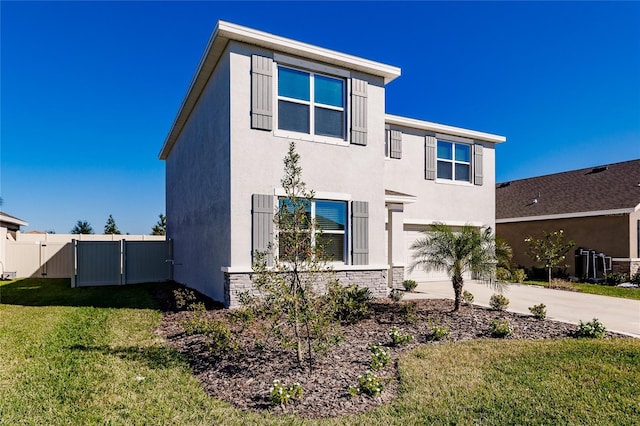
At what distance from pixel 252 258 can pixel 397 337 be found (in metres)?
3.84

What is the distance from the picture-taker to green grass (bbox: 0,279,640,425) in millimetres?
3631

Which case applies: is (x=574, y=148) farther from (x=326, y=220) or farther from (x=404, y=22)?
(x=326, y=220)

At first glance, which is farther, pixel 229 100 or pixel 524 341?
pixel 229 100

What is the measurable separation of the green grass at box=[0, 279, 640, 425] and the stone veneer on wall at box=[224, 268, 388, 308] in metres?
1.83

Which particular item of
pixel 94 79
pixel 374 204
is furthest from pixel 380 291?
pixel 94 79

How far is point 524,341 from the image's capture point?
239 inches

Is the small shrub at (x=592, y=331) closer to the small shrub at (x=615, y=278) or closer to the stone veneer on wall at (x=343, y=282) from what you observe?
the stone veneer on wall at (x=343, y=282)

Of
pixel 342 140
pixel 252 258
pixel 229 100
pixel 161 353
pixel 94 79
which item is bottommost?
pixel 161 353

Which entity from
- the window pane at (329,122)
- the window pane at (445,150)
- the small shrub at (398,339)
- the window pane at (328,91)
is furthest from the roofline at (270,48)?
the small shrub at (398,339)

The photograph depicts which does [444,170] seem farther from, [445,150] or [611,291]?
[611,291]

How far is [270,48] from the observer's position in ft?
28.2

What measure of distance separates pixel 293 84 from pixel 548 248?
13442 mm

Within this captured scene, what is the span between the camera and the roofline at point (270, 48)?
8078 mm

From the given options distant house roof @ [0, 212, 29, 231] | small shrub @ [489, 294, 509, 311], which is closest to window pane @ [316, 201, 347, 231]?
small shrub @ [489, 294, 509, 311]
